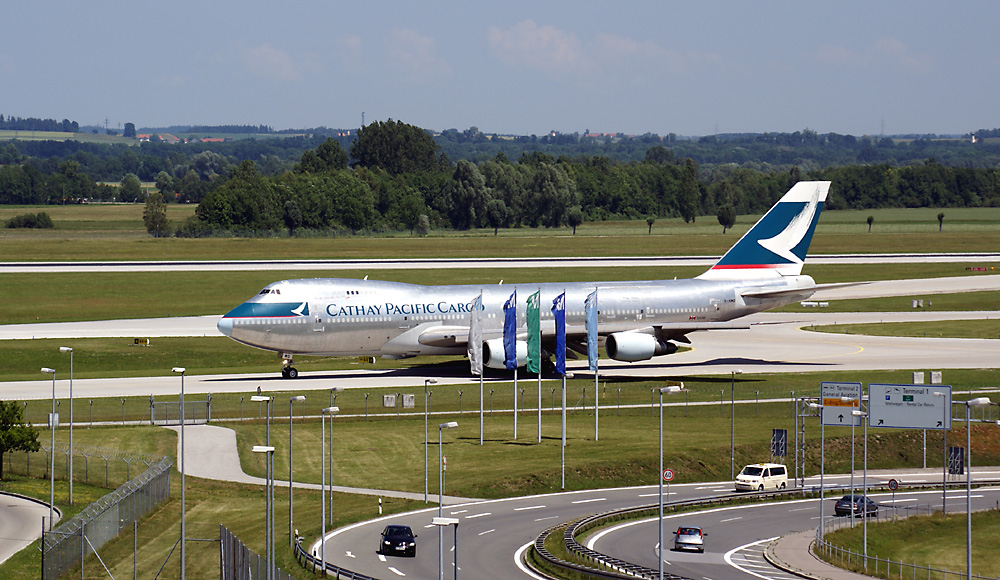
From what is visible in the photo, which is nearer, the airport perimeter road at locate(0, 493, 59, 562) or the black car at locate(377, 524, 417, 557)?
the black car at locate(377, 524, 417, 557)

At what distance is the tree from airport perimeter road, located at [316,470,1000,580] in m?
19.4

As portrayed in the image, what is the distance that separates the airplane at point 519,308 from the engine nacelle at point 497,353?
0.09 metres

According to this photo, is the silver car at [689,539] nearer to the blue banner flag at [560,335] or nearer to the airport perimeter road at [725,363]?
the blue banner flag at [560,335]

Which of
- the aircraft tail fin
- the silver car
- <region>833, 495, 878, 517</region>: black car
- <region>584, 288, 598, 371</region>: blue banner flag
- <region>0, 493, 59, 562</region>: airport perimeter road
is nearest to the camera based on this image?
the silver car

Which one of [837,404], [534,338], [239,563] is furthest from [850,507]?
[239,563]

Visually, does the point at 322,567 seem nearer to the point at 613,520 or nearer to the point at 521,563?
the point at 521,563

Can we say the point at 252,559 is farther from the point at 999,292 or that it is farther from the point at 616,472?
the point at 999,292

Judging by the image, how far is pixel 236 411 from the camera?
77000 mm

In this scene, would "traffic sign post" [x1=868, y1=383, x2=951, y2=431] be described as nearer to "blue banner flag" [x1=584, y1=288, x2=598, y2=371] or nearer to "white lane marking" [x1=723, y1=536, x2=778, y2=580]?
"white lane marking" [x1=723, y1=536, x2=778, y2=580]

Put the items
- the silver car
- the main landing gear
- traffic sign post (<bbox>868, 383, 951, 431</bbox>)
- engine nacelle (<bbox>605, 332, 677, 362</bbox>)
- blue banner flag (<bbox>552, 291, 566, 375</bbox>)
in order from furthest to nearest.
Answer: engine nacelle (<bbox>605, 332, 677, 362</bbox>) → the main landing gear → blue banner flag (<bbox>552, 291, 566, 375</bbox>) → traffic sign post (<bbox>868, 383, 951, 431</bbox>) → the silver car

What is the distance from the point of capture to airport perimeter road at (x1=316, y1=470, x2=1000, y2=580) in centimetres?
4688

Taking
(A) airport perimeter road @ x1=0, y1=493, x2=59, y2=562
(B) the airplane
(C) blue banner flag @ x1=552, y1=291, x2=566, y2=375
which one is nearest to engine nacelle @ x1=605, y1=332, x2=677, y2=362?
(B) the airplane

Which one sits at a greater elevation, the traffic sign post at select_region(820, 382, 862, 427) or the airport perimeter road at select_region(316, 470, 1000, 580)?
the traffic sign post at select_region(820, 382, 862, 427)

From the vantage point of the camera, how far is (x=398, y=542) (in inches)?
1893
